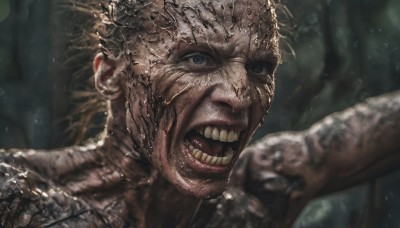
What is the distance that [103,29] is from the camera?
10.9 ft

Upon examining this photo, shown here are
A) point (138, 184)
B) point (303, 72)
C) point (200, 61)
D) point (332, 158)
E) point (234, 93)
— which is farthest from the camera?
point (303, 72)

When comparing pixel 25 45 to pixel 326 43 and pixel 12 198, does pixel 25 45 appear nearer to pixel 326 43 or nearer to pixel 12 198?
pixel 326 43

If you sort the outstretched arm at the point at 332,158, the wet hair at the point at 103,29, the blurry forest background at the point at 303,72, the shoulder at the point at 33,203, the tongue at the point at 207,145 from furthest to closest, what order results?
1. the blurry forest background at the point at 303,72
2. the outstretched arm at the point at 332,158
3. the wet hair at the point at 103,29
4. the tongue at the point at 207,145
5. the shoulder at the point at 33,203

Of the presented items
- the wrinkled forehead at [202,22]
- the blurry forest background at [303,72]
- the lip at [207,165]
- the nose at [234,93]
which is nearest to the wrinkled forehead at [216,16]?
the wrinkled forehead at [202,22]

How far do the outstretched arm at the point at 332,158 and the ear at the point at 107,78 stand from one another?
0.57 m

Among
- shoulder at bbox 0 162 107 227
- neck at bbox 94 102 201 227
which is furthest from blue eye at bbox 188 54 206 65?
shoulder at bbox 0 162 107 227

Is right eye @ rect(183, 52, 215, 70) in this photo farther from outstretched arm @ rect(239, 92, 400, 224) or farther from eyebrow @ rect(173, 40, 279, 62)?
outstretched arm @ rect(239, 92, 400, 224)

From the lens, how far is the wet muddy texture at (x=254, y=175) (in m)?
3.25

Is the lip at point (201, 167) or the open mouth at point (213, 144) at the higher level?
Answer: the open mouth at point (213, 144)

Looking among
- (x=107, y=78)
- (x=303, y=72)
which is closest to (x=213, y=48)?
(x=107, y=78)

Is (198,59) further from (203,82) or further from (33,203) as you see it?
(33,203)

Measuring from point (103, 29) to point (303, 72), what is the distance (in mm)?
2038

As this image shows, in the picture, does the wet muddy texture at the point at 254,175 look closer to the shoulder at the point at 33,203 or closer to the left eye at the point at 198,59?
the shoulder at the point at 33,203

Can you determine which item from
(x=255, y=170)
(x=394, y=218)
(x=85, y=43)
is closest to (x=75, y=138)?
(x=85, y=43)
